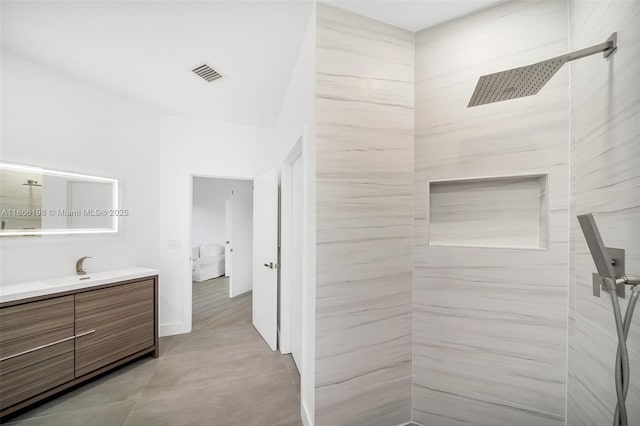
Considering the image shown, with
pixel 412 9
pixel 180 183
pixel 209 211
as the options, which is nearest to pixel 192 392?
pixel 180 183

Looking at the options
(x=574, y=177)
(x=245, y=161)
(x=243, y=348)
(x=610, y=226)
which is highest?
(x=245, y=161)

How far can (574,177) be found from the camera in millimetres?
1276

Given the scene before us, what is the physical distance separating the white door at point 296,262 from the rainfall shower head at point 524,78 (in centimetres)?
146

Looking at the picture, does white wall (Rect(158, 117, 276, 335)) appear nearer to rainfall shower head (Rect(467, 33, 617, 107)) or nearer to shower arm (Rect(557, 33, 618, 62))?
rainfall shower head (Rect(467, 33, 617, 107))

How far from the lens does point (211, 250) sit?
6.10m

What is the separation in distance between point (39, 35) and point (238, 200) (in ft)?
10.5

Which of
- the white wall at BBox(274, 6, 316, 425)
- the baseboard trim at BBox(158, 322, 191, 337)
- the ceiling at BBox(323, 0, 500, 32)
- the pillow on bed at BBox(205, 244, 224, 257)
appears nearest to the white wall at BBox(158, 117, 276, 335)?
the baseboard trim at BBox(158, 322, 191, 337)

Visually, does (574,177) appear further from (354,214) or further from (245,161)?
(245,161)

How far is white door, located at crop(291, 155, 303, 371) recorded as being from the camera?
89.2 inches

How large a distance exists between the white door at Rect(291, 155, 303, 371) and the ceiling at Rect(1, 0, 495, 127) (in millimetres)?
902

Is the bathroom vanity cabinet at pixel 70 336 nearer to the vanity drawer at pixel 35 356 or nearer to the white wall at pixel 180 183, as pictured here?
the vanity drawer at pixel 35 356

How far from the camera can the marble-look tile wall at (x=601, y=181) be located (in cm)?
93

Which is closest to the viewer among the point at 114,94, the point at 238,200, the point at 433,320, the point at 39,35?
the point at 433,320

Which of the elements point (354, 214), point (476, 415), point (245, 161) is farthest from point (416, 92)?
point (245, 161)
